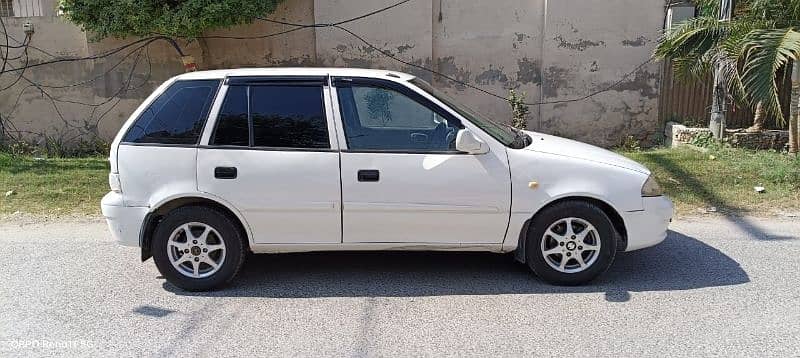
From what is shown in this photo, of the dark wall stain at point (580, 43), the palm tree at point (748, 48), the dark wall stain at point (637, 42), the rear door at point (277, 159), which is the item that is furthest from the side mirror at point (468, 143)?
the dark wall stain at point (637, 42)

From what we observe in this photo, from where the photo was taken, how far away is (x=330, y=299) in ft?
15.3

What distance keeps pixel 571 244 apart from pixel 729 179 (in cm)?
411

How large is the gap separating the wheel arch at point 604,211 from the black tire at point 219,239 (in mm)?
2065

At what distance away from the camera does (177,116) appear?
482cm

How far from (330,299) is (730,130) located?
303 inches

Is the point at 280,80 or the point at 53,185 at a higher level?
the point at 280,80

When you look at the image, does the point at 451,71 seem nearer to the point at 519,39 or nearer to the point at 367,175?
the point at 519,39

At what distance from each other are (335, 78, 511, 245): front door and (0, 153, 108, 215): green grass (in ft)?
12.8

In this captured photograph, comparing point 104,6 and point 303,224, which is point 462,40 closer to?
point 104,6

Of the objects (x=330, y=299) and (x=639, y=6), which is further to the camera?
(x=639, y=6)

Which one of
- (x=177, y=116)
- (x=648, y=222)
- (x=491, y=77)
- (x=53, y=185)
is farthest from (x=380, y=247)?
(x=491, y=77)

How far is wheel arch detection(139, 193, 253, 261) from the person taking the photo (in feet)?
15.4

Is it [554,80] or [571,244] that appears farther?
[554,80]

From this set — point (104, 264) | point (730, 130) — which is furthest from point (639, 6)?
point (104, 264)
